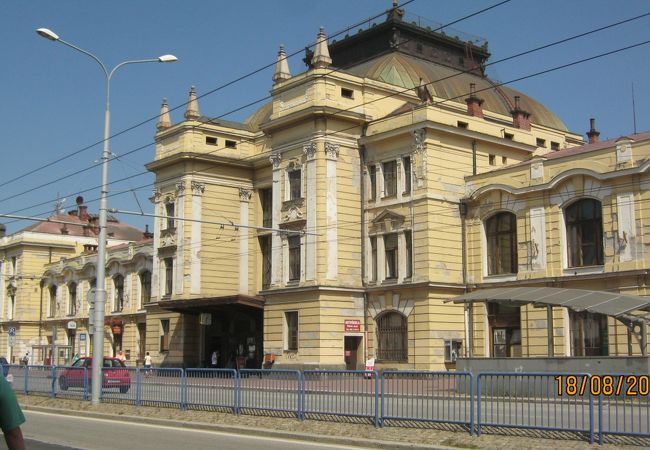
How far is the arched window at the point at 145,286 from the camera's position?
61.2m

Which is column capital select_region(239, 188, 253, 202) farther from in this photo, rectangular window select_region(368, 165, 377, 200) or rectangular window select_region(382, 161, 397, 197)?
rectangular window select_region(382, 161, 397, 197)

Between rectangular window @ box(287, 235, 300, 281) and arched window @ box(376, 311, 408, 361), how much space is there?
4.77m

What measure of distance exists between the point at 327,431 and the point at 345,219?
1024 inches

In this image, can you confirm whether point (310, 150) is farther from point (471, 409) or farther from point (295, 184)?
point (471, 409)

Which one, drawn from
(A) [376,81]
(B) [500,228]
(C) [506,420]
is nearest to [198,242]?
(A) [376,81]

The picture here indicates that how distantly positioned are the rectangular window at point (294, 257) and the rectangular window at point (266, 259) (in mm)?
7013

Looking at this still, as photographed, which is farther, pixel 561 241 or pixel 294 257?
pixel 294 257

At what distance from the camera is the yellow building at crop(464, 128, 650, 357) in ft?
113

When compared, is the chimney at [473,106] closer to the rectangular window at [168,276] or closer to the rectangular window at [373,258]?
the rectangular window at [373,258]

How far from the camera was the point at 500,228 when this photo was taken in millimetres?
40406

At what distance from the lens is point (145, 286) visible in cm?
6169

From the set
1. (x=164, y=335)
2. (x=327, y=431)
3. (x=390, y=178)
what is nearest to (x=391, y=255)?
(x=390, y=178)

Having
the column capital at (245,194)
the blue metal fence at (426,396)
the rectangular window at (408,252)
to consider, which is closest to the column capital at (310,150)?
the rectangular window at (408,252)

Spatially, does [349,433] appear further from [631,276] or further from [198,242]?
[198,242]
